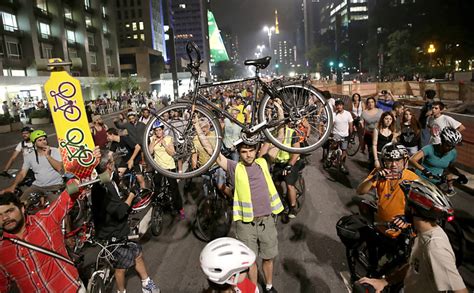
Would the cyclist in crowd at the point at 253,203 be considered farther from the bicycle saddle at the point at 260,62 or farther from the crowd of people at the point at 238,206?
the bicycle saddle at the point at 260,62

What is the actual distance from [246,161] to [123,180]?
16.3 feet

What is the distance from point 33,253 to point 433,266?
3587 millimetres

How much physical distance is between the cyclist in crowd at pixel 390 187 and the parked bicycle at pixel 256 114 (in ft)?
2.91

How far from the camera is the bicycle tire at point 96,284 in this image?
4.27 meters

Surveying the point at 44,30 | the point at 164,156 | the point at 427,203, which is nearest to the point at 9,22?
the point at 44,30

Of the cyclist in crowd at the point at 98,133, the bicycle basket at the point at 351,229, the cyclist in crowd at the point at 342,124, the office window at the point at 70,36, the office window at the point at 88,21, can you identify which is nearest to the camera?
the bicycle basket at the point at 351,229

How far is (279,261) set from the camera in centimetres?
545

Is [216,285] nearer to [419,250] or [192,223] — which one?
[419,250]

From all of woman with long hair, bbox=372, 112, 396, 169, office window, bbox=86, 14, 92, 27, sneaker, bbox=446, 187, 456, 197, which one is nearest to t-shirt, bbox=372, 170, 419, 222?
woman with long hair, bbox=372, 112, 396, 169

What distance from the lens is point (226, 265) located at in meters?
2.41

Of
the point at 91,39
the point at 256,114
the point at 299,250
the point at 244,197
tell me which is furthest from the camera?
the point at 91,39

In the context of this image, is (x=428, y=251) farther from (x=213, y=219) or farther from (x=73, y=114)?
(x=213, y=219)

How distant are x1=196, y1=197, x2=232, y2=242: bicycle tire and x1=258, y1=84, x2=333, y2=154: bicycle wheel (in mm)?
2565

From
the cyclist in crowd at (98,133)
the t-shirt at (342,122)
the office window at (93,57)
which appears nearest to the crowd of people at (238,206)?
the t-shirt at (342,122)
